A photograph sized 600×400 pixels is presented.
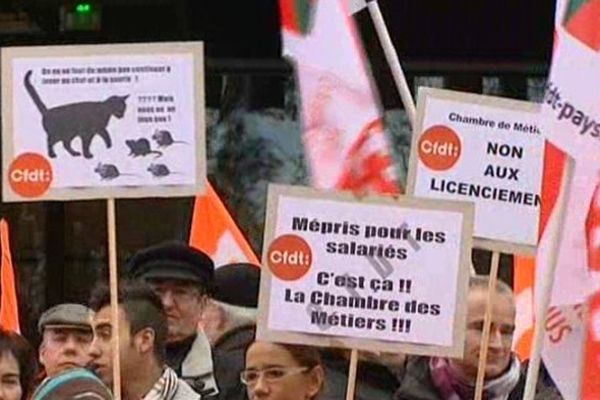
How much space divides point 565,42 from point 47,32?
174 inches

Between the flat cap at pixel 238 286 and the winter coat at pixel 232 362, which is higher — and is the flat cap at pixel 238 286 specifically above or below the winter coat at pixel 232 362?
above

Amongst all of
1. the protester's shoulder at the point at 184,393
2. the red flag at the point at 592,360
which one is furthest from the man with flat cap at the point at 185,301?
the red flag at the point at 592,360

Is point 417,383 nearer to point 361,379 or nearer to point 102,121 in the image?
point 361,379

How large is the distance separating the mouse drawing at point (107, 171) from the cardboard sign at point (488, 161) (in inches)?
28.8

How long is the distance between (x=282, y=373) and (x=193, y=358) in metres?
0.76

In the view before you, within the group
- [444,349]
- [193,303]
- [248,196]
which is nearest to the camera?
[444,349]

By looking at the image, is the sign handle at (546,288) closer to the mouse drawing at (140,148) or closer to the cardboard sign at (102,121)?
the cardboard sign at (102,121)

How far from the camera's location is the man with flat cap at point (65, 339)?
480cm

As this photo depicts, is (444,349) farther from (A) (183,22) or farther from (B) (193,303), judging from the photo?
(A) (183,22)

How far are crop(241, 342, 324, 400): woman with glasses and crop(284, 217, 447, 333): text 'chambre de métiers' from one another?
10 centimetres

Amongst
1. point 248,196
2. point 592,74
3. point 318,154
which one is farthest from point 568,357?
point 248,196

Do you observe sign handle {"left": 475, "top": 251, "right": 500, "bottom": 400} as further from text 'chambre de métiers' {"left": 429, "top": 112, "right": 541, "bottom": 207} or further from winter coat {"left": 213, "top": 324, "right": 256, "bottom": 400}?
winter coat {"left": 213, "top": 324, "right": 256, "bottom": 400}

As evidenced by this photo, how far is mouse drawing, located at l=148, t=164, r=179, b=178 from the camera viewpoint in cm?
445

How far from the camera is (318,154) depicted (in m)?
5.19
